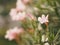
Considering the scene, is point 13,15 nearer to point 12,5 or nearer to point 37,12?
point 37,12

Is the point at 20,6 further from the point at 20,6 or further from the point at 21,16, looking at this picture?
the point at 21,16

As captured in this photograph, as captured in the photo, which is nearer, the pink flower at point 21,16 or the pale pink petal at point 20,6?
the pink flower at point 21,16

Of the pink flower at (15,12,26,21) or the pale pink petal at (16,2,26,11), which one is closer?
the pink flower at (15,12,26,21)

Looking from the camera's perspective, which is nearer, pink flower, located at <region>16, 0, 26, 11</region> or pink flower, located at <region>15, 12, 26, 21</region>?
pink flower, located at <region>15, 12, 26, 21</region>

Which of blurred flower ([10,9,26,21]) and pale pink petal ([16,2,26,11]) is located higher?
pale pink petal ([16,2,26,11])

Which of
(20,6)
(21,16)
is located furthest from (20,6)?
(21,16)

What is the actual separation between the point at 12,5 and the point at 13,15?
192 centimetres

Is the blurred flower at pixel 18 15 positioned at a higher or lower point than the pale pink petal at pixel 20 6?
lower

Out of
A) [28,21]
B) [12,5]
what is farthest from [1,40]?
[28,21]

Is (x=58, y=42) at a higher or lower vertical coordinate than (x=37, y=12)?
lower

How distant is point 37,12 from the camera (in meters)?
1.98

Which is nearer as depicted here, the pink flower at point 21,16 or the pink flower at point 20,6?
the pink flower at point 21,16

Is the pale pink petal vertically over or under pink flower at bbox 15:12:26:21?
over

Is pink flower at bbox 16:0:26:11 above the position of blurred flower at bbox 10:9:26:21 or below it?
above
